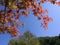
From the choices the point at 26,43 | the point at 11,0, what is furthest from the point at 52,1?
the point at 26,43

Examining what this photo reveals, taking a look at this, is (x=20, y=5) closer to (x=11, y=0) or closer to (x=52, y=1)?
(x=11, y=0)

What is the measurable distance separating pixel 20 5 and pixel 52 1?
4.63 feet

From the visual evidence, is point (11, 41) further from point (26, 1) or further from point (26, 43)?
point (26, 1)

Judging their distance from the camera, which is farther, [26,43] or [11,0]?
[26,43]

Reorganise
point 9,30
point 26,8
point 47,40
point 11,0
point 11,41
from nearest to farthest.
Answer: point 11,0 < point 26,8 < point 9,30 < point 11,41 < point 47,40

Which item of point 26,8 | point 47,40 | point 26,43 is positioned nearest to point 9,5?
point 26,8

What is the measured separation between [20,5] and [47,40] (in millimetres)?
48857

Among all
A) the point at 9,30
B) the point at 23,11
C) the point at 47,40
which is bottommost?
the point at 47,40

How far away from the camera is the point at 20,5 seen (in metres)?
→ 10.1

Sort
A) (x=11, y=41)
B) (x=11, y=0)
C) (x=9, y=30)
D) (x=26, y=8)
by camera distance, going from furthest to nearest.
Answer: (x=11, y=41) < (x=9, y=30) < (x=26, y=8) < (x=11, y=0)

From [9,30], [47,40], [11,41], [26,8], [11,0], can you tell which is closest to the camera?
[11,0]

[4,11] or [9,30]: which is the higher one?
[4,11]

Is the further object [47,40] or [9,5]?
[47,40]

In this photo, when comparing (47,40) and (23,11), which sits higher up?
(23,11)
